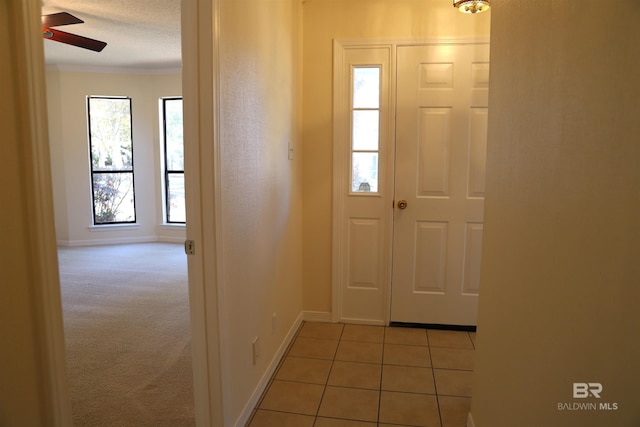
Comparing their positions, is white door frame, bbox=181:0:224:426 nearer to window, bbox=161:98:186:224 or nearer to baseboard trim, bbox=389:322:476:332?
baseboard trim, bbox=389:322:476:332

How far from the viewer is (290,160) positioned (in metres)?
2.99

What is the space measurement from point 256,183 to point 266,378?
113cm

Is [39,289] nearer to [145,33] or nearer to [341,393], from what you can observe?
[341,393]

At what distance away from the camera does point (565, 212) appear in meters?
0.98

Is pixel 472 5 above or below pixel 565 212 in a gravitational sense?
above

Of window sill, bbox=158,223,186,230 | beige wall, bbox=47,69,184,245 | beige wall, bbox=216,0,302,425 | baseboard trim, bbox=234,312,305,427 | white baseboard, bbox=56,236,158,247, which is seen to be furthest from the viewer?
window sill, bbox=158,223,186,230

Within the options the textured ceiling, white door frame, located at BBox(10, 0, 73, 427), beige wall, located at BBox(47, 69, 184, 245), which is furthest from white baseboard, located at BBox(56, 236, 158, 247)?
white door frame, located at BBox(10, 0, 73, 427)

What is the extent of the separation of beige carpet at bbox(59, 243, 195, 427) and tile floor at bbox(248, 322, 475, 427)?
21.6 inches

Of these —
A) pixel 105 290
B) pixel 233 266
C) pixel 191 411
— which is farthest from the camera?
pixel 105 290

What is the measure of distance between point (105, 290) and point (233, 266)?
9.59ft

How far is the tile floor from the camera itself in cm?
216

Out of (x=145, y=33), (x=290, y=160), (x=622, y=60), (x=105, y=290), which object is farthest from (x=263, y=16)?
(x=105, y=290)

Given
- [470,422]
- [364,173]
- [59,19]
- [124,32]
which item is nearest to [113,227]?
[124,32]

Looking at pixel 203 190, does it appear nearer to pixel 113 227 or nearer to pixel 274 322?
pixel 274 322
